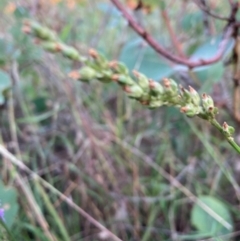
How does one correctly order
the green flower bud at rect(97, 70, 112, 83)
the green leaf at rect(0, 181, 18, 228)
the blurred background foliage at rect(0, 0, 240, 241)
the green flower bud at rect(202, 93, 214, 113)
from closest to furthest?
the green flower bud at rect(202, 93, 214, 113) < the green flower bud at rect(97, 70, 112, 83) < the green leaf at rect(0, 181, 18, 228) < the blurred background foliage at rect(0, 0, 240, 241)

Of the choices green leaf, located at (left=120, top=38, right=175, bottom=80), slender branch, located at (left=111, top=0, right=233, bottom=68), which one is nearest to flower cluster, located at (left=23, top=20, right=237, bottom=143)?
slender branch, located at (left=111, top=0, right=233, bottom=68)

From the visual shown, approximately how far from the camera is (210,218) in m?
0.81

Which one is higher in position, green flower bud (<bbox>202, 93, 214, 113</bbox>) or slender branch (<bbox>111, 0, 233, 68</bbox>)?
slender branch (<bbox>111, 0, 233, 68</bbox>)

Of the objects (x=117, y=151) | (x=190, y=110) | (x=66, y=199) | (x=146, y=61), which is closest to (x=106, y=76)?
(x=190, y=110)

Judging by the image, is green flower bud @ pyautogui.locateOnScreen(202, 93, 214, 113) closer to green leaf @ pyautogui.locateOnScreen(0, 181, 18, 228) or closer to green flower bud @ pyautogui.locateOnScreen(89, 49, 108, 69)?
green flower bud @ pyautogui.locateOnScreen(89, 49, 108, 69)

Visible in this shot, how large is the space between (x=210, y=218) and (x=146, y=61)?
0.35 meters

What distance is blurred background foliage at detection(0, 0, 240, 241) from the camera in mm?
873

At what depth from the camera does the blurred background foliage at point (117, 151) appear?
2.86ft

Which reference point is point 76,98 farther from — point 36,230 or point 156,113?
point 36,230

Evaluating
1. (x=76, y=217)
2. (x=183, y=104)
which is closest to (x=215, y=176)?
(x=76, y=217)

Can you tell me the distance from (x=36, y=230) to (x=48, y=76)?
0.52 m

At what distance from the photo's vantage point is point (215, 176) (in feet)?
3.23

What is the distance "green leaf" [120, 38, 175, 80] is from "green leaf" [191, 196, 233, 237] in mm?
263

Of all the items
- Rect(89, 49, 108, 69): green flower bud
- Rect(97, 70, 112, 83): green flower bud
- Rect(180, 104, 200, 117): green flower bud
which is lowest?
Rect(180, 104, 200, 117): green flower bud
